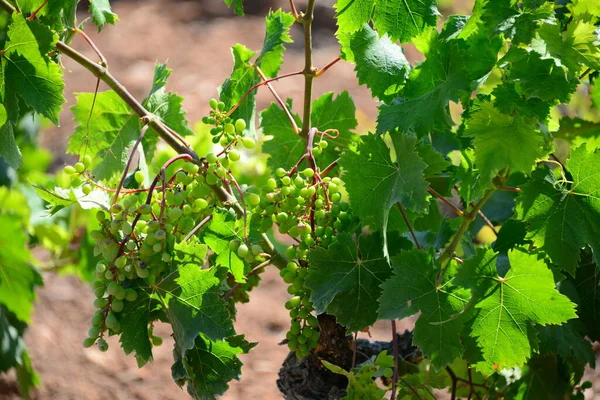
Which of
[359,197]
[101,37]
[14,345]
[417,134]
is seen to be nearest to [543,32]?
[417,134]

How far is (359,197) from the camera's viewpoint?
0.94 m

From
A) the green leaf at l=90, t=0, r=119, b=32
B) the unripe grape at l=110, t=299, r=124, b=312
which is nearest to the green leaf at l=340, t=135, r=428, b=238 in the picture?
the unripe grape at l=110, t=299, r=124, b=312

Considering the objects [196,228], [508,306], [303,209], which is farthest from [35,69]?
[508,306]

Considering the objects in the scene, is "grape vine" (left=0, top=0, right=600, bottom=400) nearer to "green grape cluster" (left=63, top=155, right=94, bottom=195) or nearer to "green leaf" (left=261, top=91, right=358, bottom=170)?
"green grape cluster" (left=63, top=155, right=94, bottom=195)

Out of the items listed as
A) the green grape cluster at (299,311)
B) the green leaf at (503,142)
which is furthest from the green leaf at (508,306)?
the green grape cluster at (299,311)

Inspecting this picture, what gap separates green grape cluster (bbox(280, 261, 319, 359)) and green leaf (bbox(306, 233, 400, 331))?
0.13 ft

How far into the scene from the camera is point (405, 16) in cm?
90

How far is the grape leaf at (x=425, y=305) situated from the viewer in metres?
0.89

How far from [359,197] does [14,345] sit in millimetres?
1337

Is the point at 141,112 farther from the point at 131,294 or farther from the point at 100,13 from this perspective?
the point at 131,294

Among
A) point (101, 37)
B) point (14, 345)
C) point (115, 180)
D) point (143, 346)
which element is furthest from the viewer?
point (101, 37)

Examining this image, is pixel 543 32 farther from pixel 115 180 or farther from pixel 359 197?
pixel 115 180

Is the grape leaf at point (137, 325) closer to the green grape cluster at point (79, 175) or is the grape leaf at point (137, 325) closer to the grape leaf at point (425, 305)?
the green grape cluster at point (79, 175)

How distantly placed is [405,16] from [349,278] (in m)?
0.34
